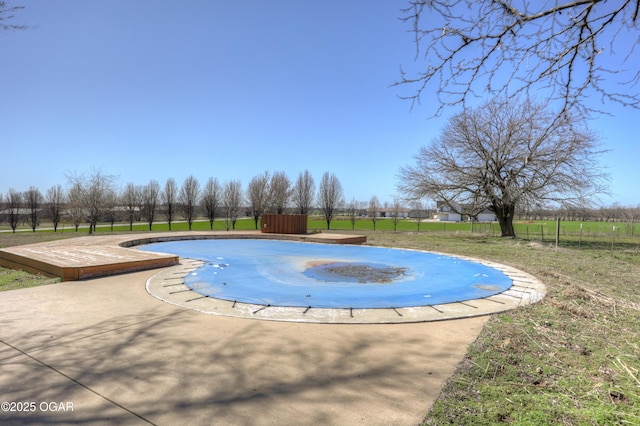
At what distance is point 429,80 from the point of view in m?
2.88

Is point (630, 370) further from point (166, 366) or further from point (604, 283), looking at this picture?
point (604, 283)

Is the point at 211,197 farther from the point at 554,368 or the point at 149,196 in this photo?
the point at 554,368

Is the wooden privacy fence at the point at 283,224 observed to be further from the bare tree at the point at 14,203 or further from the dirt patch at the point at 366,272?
the bare tree at the point at 14,203

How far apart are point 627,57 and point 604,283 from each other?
6.49 meters

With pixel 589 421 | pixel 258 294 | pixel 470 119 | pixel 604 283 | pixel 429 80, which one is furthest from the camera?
pixel 470 119

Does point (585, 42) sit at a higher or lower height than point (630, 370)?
higher

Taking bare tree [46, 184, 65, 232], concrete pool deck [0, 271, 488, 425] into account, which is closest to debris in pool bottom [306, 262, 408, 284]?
concrete pool deck [0, 271, 488, 425]

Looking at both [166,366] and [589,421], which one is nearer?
[589,421]

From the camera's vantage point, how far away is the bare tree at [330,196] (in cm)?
3650

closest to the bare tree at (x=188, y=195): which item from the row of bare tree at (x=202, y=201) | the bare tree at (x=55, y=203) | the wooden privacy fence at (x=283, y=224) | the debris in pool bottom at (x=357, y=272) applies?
the row of bare tree at (x=202, y=201)

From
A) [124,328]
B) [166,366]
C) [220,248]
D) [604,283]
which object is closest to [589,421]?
[166,366]

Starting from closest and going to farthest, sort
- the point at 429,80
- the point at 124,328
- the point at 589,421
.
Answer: the point at 589,421
the point at 429,80
the point at 124,328

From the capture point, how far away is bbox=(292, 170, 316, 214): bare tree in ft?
119

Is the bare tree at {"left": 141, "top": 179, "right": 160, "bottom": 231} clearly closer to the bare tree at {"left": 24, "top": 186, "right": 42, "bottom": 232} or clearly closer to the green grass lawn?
the bare tree at {"left": 24, "top": 186, "right": 42, "bottom": 232}
